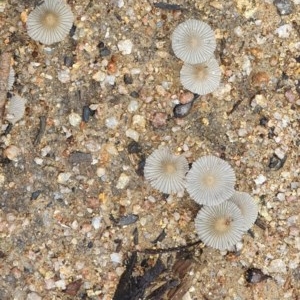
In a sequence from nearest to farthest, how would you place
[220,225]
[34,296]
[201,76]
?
[220,225], [201,76], [34,296]

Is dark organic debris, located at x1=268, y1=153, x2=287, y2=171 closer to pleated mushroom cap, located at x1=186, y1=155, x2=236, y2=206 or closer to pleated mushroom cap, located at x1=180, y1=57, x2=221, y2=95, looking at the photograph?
pleated mushroom cap, located at x1=186, y1=155, x2=236, y2=206

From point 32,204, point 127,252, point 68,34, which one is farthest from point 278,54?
point 32,204

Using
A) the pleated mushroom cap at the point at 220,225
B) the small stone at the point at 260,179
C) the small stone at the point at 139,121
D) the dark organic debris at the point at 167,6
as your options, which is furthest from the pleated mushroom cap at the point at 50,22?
the small stone at the point at 260,179

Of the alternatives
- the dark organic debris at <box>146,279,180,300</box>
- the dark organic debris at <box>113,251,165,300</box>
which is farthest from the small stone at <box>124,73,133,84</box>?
the dark organic debris at <box>146,279,180,300</box>

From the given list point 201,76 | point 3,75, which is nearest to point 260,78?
point 201,76

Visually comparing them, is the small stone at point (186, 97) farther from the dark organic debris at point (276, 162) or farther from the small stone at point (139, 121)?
the dark organic debris at point (276, 162)

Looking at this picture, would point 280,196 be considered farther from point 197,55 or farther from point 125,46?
point 125,46
